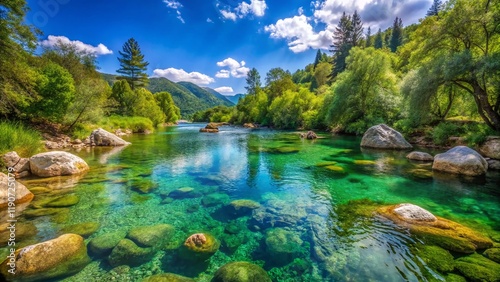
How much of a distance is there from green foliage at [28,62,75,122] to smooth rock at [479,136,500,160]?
31.7 m

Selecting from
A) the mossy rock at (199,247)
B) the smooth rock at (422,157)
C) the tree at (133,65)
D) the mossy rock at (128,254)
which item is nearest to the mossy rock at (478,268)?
the mossy rock at (199,247)

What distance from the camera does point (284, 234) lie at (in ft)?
18.9

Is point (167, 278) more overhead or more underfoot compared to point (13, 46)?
more underfoot

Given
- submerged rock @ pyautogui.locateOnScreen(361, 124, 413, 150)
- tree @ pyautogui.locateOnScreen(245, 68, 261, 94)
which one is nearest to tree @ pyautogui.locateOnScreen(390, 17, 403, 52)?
tree @ pyautogui.locateOnScreen(245, 68, 261, 94)

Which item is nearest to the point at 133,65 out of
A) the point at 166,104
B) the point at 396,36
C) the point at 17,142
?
the point at 166,104

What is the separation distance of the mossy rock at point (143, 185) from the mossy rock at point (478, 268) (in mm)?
9677

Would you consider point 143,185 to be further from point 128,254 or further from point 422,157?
point 422,157

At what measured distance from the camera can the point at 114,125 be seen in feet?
114

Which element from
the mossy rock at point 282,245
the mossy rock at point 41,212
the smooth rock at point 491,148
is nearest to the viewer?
the mossy rock at point 282,245

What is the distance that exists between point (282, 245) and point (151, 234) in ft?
11.0

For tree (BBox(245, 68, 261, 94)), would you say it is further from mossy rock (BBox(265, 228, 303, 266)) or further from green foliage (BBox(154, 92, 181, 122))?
mossy rock (BBox(265, 228, 303, 266))

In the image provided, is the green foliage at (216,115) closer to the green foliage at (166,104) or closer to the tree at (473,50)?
the green foliage at (166,104)

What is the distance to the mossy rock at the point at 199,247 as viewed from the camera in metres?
4.82

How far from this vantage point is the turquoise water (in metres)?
4.45
